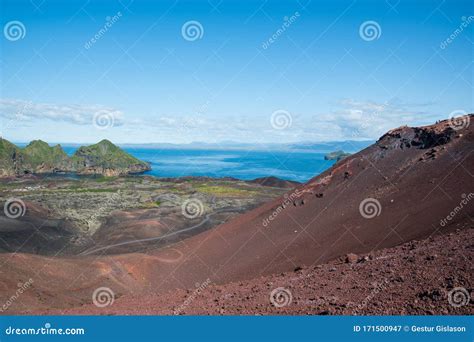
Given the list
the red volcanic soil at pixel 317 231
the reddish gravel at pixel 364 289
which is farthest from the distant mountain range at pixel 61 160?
the reddish gravel at pixel 364 289

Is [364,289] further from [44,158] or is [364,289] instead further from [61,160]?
[61,160]

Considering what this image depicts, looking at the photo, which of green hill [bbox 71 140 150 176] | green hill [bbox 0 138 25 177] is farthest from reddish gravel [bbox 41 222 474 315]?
green hill [bbox 71 140 150 176]

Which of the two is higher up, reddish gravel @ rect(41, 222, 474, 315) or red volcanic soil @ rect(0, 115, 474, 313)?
red volcanic soil @ rect(0, 115, 474, 313)

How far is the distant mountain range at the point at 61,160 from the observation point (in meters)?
93.9

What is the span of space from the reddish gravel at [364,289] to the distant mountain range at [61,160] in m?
91.8

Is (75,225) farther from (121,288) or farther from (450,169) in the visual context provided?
(450,169)

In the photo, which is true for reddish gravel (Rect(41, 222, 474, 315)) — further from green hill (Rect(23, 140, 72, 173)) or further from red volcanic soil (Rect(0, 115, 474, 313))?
green hill (Rect(23, 140, 72, 173))

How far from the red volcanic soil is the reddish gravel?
0.36 metres

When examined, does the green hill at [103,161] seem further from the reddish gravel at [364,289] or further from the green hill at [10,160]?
the reddish gravel at [364,289]

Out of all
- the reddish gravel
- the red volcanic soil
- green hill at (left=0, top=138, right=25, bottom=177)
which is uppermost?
green hill at (left=0, top=138, right=25, bottom=177)

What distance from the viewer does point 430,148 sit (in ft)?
75.8

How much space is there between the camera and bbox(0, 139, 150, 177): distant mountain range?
308ft

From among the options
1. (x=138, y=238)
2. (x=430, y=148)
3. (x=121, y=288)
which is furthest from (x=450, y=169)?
(x=138, y=238)

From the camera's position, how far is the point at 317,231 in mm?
20375
